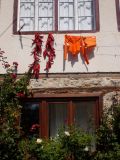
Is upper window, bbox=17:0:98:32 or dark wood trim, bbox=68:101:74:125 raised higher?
upper window, bbox=17:0:98:32

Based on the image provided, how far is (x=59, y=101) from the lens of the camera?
31.2 feet

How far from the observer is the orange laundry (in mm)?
9602

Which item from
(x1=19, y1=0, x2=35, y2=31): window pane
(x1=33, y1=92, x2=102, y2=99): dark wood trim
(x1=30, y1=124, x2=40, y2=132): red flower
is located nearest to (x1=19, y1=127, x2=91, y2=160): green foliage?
(x1=30, y1=124, x2=40, y2=132): red flower

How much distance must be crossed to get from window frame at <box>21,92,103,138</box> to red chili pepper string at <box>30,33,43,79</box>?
0.55 meters

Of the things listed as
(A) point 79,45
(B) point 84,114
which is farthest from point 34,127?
(A) point 79,45

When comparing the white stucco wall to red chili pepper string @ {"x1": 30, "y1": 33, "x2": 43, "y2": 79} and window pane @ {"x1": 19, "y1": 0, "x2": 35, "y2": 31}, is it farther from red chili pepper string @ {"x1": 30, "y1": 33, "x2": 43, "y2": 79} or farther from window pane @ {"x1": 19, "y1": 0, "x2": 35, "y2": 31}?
window pane @ {"x1": 19, "y1": 0, "x2": 35, "y2": 31}

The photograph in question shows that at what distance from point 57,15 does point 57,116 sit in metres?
2.57

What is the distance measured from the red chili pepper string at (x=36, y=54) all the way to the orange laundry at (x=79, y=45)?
2.09ft

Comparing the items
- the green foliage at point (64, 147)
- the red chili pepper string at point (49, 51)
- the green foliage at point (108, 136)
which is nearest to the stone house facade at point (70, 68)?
the red chili pepper string at point (49, 51)

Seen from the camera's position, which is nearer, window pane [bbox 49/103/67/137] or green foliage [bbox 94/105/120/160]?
green foliage [bbox 94/105/120/160]

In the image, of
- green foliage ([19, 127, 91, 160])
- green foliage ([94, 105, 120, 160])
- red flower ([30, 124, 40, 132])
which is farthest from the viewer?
red flower ([30, 124, 40, 132])

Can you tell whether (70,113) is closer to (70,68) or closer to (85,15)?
(70,68)

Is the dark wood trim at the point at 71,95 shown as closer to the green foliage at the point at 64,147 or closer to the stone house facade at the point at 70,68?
the stone house facade at the point at 70,68

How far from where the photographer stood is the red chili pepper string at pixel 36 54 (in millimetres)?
9516
